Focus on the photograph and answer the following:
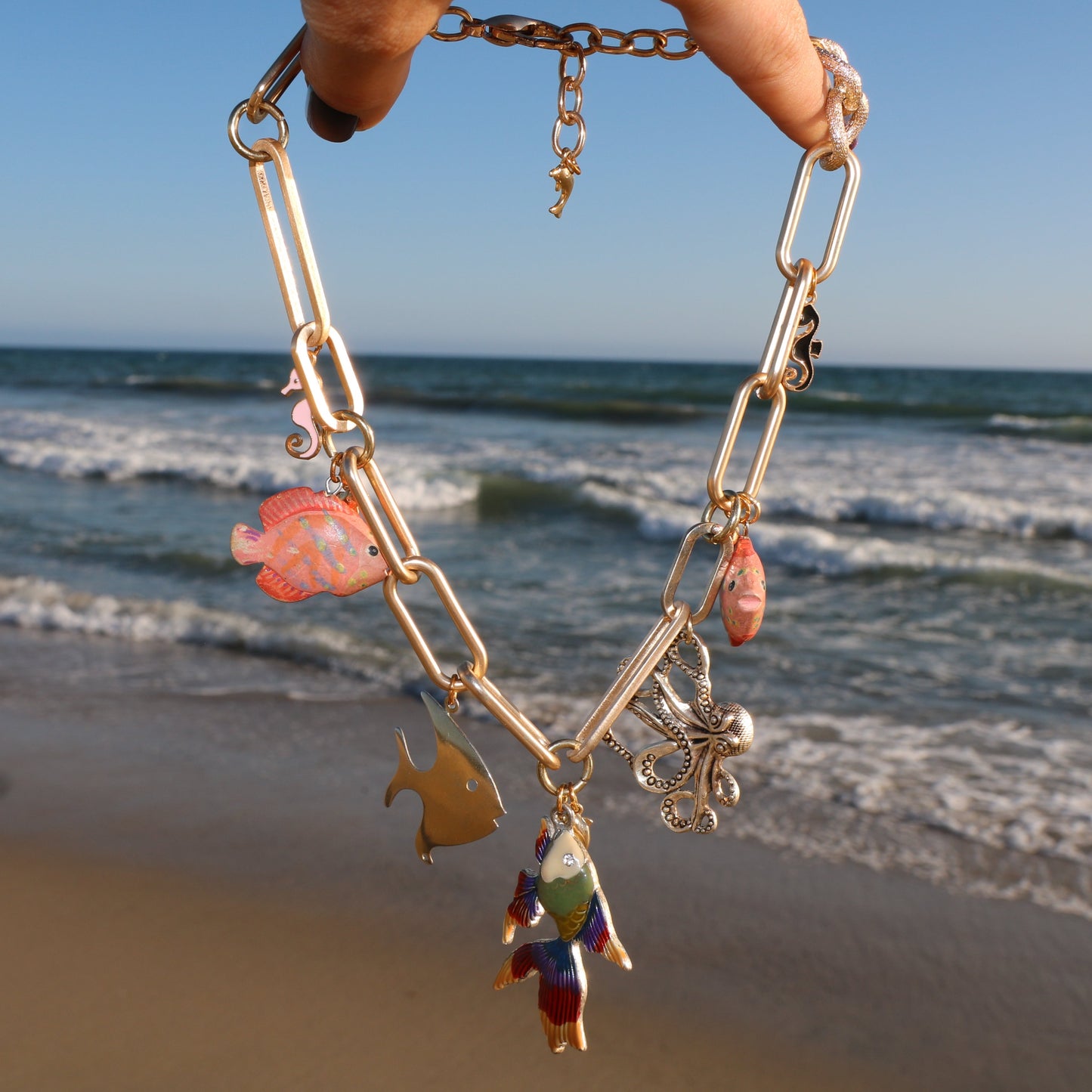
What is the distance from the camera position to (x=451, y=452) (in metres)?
11.9

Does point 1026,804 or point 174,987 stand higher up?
point 1026,804

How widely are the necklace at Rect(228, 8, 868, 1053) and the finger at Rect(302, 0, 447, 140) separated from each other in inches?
2.0

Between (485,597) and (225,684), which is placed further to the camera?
(485,597)

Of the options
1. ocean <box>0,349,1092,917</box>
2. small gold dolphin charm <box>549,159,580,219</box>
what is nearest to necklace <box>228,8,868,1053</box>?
small gold dolphin charm <box>549,159,580,219</box>

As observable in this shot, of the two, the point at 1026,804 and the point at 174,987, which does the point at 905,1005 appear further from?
the point at 174,987

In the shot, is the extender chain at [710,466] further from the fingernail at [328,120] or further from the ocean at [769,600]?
the ocean at [769,600]

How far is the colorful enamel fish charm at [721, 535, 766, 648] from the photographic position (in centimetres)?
84

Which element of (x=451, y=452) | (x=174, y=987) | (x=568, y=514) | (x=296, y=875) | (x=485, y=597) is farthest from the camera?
(x=451, y=452)

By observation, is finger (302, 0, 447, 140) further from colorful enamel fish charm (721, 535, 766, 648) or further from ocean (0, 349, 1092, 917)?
ocean (0, 349, 1092, 917)

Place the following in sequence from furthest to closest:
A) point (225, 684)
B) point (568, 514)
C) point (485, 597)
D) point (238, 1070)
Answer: point (568, 514) < point (485, 597) < point (225, 684) < point (238, 1070)

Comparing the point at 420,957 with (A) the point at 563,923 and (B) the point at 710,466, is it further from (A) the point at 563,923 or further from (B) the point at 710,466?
(B) the point at 710,466

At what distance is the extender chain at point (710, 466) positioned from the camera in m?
0.76

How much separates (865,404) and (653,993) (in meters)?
18.2

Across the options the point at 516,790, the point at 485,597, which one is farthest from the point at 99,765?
the point at 485,597
